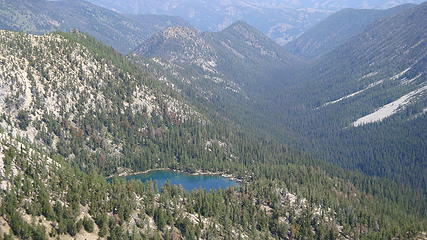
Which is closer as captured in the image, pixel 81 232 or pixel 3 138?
pixel 81 232

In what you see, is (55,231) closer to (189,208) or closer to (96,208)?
(96,208)

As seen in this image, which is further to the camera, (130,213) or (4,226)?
(130,213)

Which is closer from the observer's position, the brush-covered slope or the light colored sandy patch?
the light colored sandy patch

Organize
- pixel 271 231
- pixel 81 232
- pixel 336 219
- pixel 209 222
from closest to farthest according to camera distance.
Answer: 1. pixel 81 232
2. pixel 209 222
3. pixel 271 231
4. pixel 336 219

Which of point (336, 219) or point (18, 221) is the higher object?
point (18, 221)

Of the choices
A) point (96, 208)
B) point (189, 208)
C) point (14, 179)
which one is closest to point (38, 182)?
point (14, 179)

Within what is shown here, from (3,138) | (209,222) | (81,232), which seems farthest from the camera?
(209,222)

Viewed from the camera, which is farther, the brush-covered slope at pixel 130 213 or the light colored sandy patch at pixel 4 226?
the brush-covered slope at pixel 130 213

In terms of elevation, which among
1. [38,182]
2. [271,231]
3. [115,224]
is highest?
[38,182]

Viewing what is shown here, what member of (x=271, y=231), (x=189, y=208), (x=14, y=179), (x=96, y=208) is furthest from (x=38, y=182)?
(x=271, y=231)

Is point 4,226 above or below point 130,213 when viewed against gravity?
above
